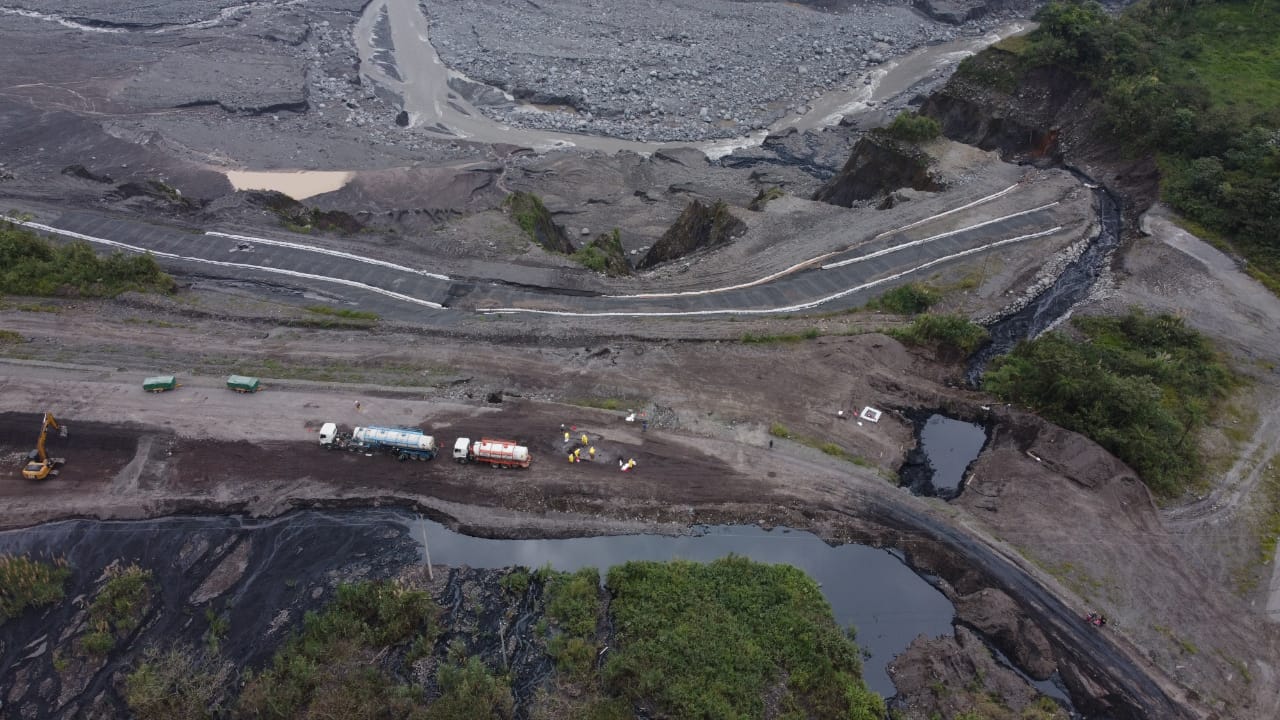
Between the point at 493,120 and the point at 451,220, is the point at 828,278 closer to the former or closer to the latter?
the point at 451,220

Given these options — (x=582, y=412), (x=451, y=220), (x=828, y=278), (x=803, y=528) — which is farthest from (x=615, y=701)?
(x=451, y=220)

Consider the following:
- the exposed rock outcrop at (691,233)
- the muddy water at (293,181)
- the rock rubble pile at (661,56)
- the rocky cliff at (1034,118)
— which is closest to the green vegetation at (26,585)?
the muddy water at (293,181)

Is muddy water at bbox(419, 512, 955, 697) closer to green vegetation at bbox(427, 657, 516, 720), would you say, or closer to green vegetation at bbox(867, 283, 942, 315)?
green vegetation at bbox(427, 657, 516, 720)

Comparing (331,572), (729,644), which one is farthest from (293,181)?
(729,644)

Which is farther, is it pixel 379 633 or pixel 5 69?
pixel 5 69

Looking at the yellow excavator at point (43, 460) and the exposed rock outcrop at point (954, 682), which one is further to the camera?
the yellow excavator at point (43, 460)

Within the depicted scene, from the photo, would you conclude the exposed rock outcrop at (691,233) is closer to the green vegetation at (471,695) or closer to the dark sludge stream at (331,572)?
the dark sludge stream at (331,572)
